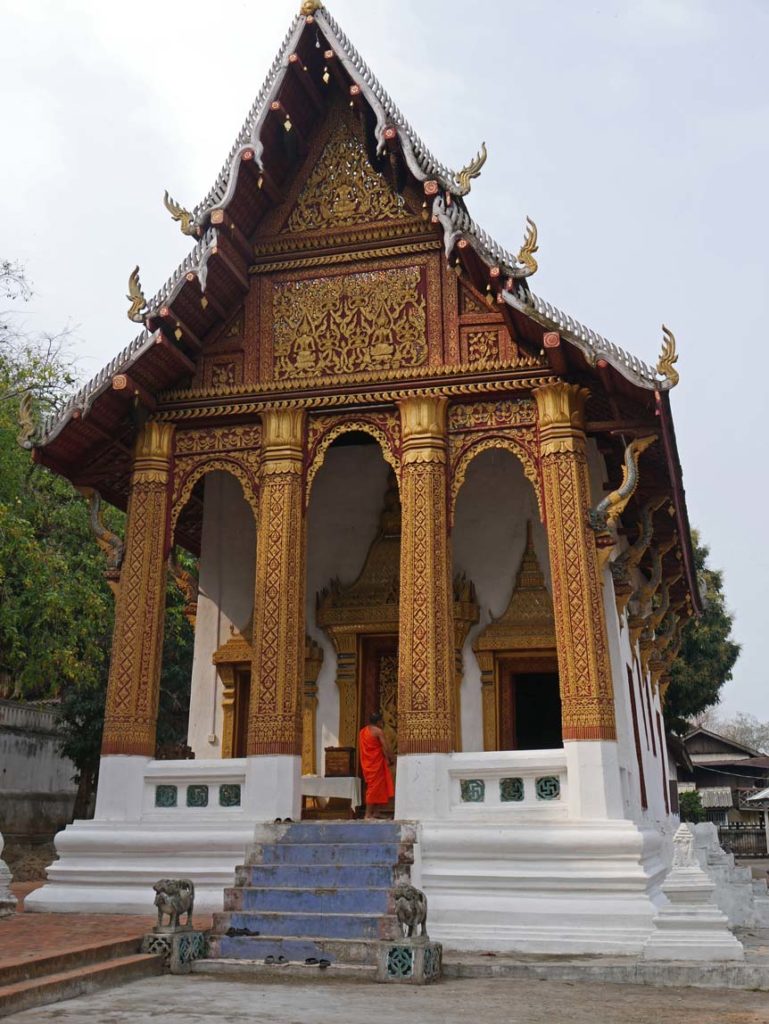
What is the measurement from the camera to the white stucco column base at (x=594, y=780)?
7848 mm

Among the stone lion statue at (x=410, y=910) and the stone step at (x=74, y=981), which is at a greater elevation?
the stone lion statue at (x=410, y=910)

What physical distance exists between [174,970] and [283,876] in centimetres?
125

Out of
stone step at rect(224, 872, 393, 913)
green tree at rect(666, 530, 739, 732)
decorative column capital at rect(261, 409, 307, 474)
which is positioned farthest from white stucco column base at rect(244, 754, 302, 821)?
green tree at rect(666, 530, 739, 732)

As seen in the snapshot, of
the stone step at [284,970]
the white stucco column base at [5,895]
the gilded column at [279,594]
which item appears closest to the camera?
the stone step at [284,970]

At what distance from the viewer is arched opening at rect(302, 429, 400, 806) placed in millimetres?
10758

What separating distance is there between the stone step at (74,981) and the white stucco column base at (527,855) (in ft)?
7.51

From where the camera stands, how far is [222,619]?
11438mm

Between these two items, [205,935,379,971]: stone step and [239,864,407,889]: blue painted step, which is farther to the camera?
[239,864,407,889]: blue painted step

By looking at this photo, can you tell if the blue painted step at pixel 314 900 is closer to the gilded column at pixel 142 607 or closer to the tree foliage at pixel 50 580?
the gilded column at pixel 142 607

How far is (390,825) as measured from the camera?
26.4 ft

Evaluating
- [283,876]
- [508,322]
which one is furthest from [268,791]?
[508,322]

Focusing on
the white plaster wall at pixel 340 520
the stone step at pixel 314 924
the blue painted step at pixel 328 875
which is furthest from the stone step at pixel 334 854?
the white plaster wall at pixel 340 520

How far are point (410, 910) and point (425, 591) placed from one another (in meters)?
3.00

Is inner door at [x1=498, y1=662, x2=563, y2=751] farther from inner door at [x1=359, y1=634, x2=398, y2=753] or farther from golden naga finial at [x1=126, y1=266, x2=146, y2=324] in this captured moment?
golden naga finial at [x1=126, y1=266, x2=146, y2=324]
